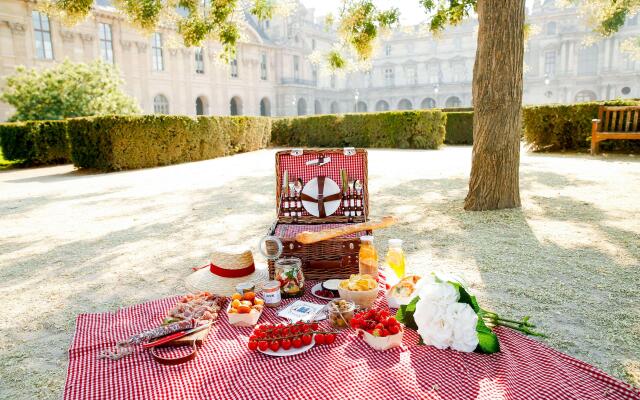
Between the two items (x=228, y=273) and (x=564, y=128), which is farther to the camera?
(x=564, y=128)

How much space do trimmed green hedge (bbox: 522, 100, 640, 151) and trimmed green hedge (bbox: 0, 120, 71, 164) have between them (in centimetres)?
1536

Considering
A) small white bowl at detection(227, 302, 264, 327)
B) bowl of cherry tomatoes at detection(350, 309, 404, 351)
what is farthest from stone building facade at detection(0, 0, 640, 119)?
bowl of cherry tomatoes at detection(350, 309, 404, 351)

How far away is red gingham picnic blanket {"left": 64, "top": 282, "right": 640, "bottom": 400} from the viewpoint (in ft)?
6.90

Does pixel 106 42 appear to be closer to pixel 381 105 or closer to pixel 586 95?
pixel 381 105

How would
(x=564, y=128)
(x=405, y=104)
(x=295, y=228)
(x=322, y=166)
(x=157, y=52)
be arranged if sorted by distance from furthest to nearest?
1. (x=405, y=104)
2. (x=157, y=52)
3. (x=564, y=128)
4. (x=322, y=166)
5. (x=295, y=228)

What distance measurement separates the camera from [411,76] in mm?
58000

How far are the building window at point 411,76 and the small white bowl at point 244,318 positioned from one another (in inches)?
2295

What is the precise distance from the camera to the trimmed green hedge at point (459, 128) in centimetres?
1956

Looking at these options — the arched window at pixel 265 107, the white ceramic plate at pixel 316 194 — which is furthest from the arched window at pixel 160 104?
the white ceramic plate at pixel 316 194

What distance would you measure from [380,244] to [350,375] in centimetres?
295

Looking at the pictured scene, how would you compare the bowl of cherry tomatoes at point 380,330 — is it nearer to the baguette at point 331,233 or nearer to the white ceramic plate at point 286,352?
the white ceramic plate at point 286,352

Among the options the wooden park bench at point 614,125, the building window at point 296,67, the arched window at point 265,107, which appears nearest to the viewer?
the wooden park bench at point 614,125

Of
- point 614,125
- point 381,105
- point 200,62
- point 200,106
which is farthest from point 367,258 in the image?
point 381,105

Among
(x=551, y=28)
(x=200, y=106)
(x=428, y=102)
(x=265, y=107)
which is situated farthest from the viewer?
(x=428, y=102)
